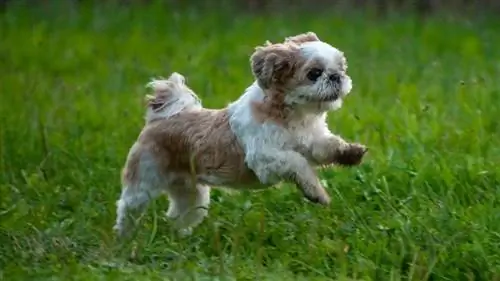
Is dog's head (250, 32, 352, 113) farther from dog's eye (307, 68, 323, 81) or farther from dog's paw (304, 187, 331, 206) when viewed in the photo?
dog's paw (304, 187, 331, 206)

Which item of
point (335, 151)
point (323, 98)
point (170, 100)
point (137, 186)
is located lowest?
point (137, 186)

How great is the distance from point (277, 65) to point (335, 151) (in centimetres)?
57

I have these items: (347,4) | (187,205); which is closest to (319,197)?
(187,205)

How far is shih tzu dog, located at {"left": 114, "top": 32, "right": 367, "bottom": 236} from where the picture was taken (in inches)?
299

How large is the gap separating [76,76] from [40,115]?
197cm

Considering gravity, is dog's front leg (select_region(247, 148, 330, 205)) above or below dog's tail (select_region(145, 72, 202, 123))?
below

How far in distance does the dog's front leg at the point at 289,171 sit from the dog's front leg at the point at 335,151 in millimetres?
86

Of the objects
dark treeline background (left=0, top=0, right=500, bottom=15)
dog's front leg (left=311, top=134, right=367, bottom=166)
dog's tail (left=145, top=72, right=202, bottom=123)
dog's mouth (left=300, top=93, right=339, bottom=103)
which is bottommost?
dog's front leg (left=311, top=134, right=367, bottom=166)

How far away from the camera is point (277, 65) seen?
7.65 meters

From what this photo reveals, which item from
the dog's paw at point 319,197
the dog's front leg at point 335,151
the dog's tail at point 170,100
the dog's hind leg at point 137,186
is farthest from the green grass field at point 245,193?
the dog's tail at point 170,100

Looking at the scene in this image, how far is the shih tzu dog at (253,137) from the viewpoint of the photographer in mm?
7598

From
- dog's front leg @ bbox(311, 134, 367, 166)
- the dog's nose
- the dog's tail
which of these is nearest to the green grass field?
dog's front leg @ bbox(311, 134, 367, 166)

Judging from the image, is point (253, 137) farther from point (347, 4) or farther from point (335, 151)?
point (347, 4)

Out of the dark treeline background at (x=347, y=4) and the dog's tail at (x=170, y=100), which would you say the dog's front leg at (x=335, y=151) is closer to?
the dog's tail at (x=170, y=100)
